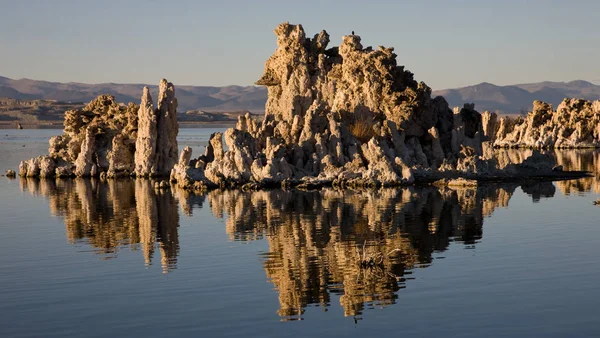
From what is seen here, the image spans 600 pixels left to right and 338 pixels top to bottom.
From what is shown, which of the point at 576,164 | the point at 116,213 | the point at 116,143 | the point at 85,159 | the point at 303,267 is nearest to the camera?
the point at 303,267

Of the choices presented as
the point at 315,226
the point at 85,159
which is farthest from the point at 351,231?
the point at 85,159

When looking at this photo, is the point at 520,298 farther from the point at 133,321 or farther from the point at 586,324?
the point at 133,321

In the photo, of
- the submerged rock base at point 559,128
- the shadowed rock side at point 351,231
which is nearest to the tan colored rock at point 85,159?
the shadowed rock side at point 351,231

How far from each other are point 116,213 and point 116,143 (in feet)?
89.5

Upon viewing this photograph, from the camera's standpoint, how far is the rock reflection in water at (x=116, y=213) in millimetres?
41094

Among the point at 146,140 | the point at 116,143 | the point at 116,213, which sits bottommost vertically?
the point at 116,213

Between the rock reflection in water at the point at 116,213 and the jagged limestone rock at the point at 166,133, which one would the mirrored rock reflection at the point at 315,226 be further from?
the jagged limestone rock at the point at 166,133

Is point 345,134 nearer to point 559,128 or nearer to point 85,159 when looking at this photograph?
point 85,159

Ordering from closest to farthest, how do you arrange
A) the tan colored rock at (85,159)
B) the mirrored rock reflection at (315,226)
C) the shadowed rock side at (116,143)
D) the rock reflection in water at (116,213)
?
the mirrored rock reflection at (315,226), the rock reflection in water at (116,213), the shadowed rock side at (116,143), the tan colored rock at (85,159)

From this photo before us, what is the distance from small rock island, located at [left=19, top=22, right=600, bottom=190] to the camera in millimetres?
67875

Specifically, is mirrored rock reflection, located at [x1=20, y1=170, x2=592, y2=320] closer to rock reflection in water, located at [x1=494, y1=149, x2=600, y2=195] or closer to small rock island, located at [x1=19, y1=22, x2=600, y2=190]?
rock reflection in water, located at [x1=494, y1=149, x2=600, y2=195]

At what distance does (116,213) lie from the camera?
175 feet

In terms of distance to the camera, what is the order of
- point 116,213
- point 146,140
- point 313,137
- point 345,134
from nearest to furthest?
1. point 116,213
2. point 313,137
3. point 345,134
4. point 146,140

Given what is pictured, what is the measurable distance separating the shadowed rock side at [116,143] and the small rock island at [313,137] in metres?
0.10
